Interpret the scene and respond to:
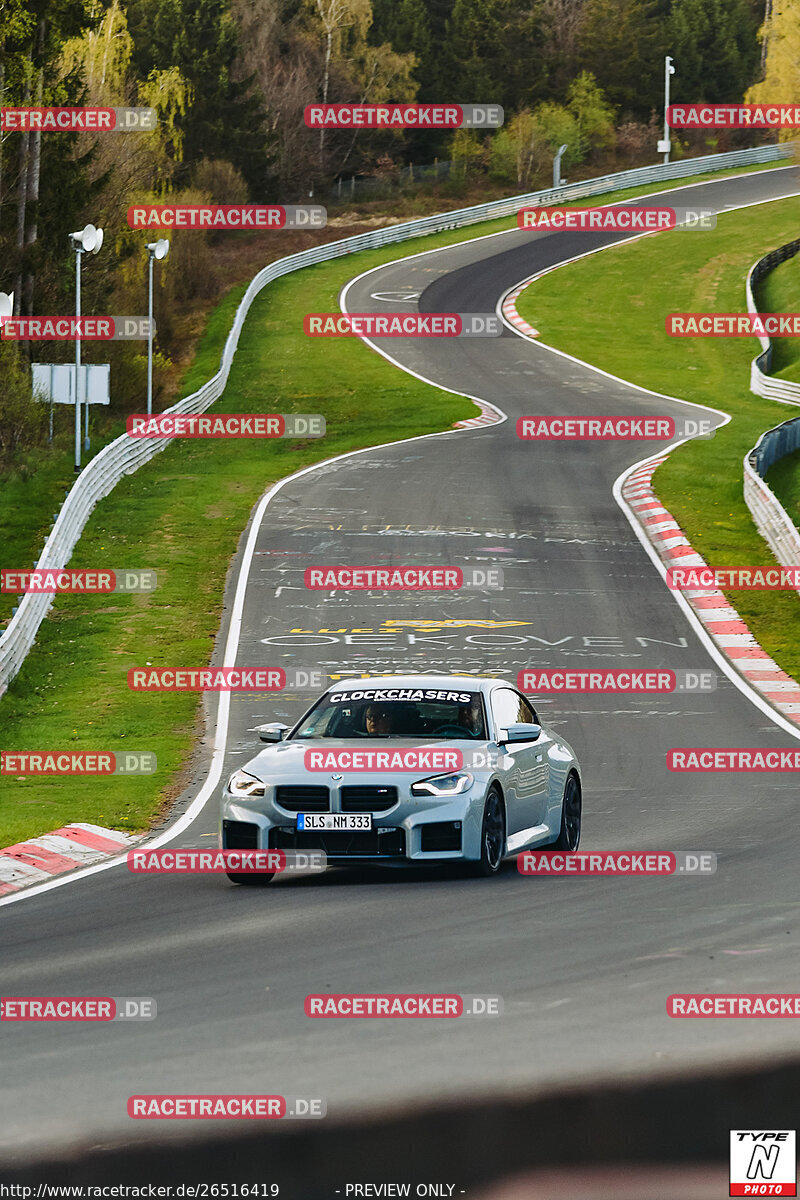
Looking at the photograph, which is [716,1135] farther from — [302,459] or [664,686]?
[302,459]

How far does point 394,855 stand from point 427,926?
1.77 metres

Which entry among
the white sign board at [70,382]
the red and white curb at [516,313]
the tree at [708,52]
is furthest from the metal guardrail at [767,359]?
the tree at [708,52]

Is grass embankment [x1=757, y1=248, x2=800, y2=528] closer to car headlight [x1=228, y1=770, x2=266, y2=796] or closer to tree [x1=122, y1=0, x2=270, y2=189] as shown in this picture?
car headlight [x1=228, y1=770, x2=266, y2=796]

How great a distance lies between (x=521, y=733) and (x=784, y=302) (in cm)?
5778

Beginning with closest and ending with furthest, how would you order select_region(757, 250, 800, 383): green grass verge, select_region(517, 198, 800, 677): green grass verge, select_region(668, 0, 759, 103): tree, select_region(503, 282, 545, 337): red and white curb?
select_region(517, 198, 800, 677): green grass verge, select_region(757, 250, 800, 383): green grass verge, select_region(503, 282, 545, 337): red and white curb, select_region(668, 0, 759, 103): tree

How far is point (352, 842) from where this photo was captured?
1230 centimetres

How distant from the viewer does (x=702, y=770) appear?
18.1m

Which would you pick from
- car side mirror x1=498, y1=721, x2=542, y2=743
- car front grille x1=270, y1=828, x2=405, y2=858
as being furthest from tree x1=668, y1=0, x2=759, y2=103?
car front grille x1=270, y1=828, x2=405, y2=858

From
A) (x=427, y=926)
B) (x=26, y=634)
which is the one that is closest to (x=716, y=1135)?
(x=427, y=926)

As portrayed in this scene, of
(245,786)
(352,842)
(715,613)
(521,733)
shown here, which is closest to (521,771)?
(521,733)

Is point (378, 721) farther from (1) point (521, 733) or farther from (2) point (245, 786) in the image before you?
(2) point (245, 786)

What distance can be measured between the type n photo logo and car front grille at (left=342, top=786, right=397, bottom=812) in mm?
5743

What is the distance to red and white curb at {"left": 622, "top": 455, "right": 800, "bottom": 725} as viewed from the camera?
940 inches

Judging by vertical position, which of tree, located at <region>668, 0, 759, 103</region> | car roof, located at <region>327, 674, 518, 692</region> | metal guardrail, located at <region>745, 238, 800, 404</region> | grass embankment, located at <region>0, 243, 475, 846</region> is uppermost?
tree, located at <region>668, 0, 759, 103</region>
